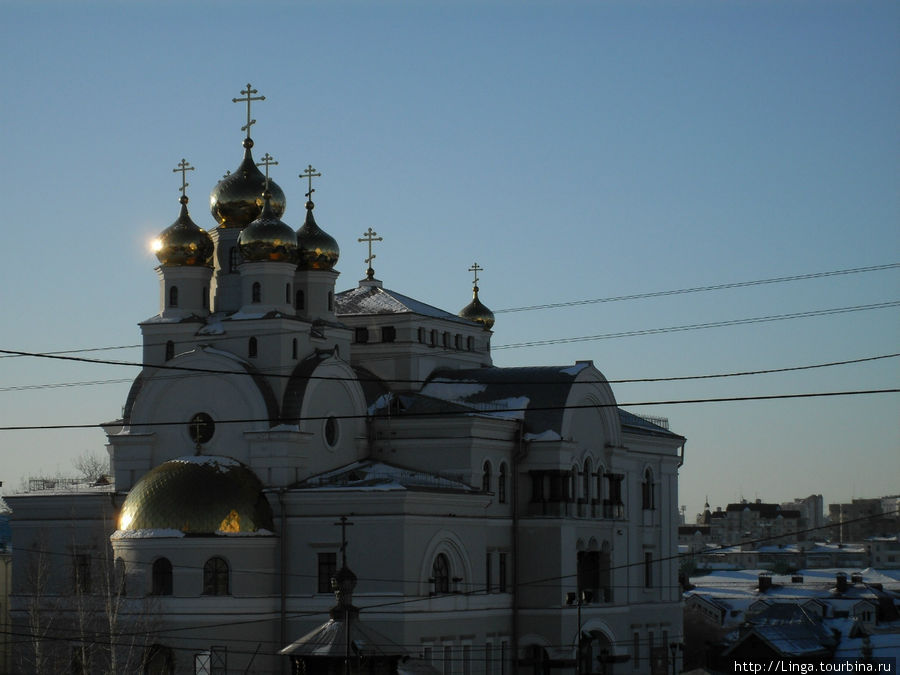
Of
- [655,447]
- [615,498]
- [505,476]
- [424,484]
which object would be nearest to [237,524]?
[424,484]

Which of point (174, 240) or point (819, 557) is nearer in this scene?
point (174, 240)

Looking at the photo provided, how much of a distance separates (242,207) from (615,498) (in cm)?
1232

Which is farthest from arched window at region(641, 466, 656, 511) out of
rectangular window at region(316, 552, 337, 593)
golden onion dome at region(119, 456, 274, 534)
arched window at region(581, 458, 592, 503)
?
golden onion dome at region(119, 456, 274, 534)

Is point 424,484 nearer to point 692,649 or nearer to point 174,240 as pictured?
point 174,240

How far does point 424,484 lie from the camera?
4472cm

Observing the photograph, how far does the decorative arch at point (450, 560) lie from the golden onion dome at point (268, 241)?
7.63 metres

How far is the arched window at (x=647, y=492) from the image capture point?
5447 cm

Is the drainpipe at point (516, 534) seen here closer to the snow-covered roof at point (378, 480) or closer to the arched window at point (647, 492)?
the snow-covered roof at point (378, 480)

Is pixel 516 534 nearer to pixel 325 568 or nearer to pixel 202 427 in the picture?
pixel 325 568

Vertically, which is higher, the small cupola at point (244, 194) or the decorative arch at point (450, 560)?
the small cupola at point (244, 194)

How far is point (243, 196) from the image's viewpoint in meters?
48.0

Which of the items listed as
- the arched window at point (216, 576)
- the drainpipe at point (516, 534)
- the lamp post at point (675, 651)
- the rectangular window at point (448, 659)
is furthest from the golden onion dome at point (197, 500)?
the lamp post at point (675, 651)

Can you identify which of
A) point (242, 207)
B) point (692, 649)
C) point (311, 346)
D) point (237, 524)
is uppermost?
point (242, 207)

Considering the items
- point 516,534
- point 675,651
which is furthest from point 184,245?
point 675,651
